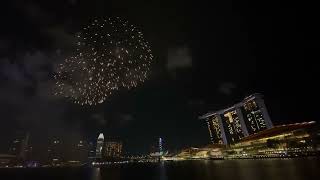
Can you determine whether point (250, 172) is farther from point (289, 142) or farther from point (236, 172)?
point (289, 142)

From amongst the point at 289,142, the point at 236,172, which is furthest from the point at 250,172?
the point at 289,142

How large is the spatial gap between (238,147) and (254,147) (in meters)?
17.5

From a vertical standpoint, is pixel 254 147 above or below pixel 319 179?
above

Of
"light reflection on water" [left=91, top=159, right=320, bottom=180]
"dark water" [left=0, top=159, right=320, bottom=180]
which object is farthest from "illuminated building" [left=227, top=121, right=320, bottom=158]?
"light reflection on water" [left=91, top=159, right=320, bottom=180]

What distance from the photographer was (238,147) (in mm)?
159625

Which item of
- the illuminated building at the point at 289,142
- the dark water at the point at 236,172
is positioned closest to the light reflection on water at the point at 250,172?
the dark water at the point at 236,172

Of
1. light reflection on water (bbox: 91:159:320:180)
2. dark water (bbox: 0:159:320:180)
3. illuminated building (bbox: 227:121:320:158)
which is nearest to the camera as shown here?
light reflection on water (bbox: 91:159:320:180)

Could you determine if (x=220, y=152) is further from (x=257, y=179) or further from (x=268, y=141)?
(x=257, y=179)

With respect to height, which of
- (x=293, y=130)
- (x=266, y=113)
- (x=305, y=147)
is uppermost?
(x=266, y=113)

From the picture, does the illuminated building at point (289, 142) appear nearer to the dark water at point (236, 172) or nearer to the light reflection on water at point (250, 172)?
the dark water at point (236, 172)

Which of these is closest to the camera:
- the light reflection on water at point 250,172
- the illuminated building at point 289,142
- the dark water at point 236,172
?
the light reflection on water at point 250,172

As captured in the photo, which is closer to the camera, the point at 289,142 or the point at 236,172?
the point at 236,172

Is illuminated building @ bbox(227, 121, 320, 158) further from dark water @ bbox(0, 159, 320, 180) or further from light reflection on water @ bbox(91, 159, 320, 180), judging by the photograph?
light reflection on water @ bbox(91, 159, 320, 180)

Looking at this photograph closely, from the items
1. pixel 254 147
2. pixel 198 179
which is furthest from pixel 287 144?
pixel 198 179
